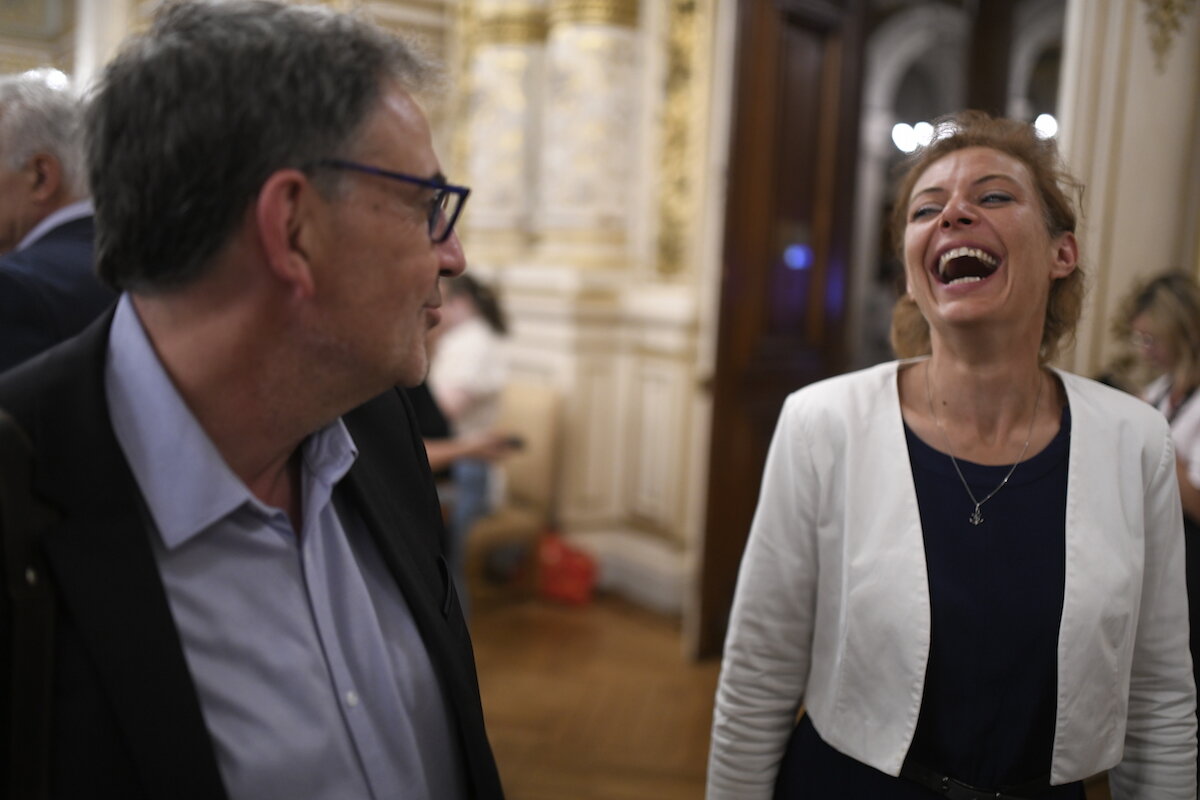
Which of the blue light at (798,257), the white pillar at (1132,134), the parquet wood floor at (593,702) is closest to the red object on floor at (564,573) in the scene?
the parquet wood floor at (593,702)

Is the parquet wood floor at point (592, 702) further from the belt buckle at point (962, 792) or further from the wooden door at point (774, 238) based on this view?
the belt buckle at point (962, 792)

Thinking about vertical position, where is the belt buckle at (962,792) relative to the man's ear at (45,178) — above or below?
below

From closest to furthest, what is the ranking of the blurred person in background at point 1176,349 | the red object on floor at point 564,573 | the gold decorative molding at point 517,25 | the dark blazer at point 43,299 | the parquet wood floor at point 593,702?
the dark blazer at point 43,299
the blurred person in background at point 1176,349
the parquet wood floor at point 593,702
the red object on floor at point 564,573
the gold decorative molding at point 517,25

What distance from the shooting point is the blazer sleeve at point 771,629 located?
4.51 ft

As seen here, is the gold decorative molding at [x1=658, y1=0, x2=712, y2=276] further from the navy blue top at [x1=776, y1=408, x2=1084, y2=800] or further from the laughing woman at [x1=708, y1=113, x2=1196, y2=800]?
the navy blue top at [x1=776, y1=408, x2=1084, y2=800]

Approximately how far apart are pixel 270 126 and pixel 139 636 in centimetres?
44

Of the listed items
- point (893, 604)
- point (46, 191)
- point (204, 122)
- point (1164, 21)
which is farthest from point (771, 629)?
point (1164, 21)

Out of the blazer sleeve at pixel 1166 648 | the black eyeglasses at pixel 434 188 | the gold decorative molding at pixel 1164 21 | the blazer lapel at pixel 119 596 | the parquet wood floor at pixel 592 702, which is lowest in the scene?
the parquet wood floor at pixel 592 702

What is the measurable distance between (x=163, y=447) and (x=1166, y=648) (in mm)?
1308

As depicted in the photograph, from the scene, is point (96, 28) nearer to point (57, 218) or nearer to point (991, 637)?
point (57, 218)

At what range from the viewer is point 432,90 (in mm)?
968

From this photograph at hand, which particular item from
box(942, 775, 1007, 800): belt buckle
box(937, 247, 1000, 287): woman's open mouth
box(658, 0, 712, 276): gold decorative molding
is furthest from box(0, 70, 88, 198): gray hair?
box(658, 0, 712, 276): gold decorative molding

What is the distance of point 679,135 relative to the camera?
4.55 meters

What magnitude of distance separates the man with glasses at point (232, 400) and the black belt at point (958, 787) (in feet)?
2.25
